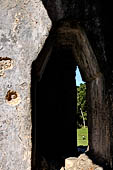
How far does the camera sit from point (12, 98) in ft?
9.62

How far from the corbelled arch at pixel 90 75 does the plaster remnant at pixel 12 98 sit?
1.28 ft

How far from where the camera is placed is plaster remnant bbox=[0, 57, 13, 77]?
2.98 metres

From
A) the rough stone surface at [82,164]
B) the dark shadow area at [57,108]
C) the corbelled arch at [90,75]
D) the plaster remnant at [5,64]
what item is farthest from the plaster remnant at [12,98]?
the dark shadow area at [57,108]

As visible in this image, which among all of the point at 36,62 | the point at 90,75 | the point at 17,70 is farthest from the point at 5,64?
the point at 90,75

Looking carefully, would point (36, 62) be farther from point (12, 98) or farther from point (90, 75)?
point (90, 75)

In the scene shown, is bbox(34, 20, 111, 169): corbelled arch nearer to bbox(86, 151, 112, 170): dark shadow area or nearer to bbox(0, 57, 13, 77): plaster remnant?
bbox(86, 151, 112, 170): dark shadow area

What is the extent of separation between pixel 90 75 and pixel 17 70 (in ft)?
3.34

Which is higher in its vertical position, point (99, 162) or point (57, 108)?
point (57, 108)

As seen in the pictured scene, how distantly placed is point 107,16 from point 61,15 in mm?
530

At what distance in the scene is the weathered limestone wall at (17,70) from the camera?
284 centimetres

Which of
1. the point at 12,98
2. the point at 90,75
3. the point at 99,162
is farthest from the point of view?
the point at 90,75

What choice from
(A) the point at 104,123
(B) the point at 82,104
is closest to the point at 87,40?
→ (A) the point at 104,123

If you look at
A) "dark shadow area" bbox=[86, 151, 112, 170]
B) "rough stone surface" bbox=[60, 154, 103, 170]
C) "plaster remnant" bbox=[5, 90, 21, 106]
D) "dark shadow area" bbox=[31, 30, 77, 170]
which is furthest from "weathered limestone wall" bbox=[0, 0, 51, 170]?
"dark shadow area" bbox=[31, 30, 77, 170]

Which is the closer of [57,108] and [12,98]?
[12,98]
